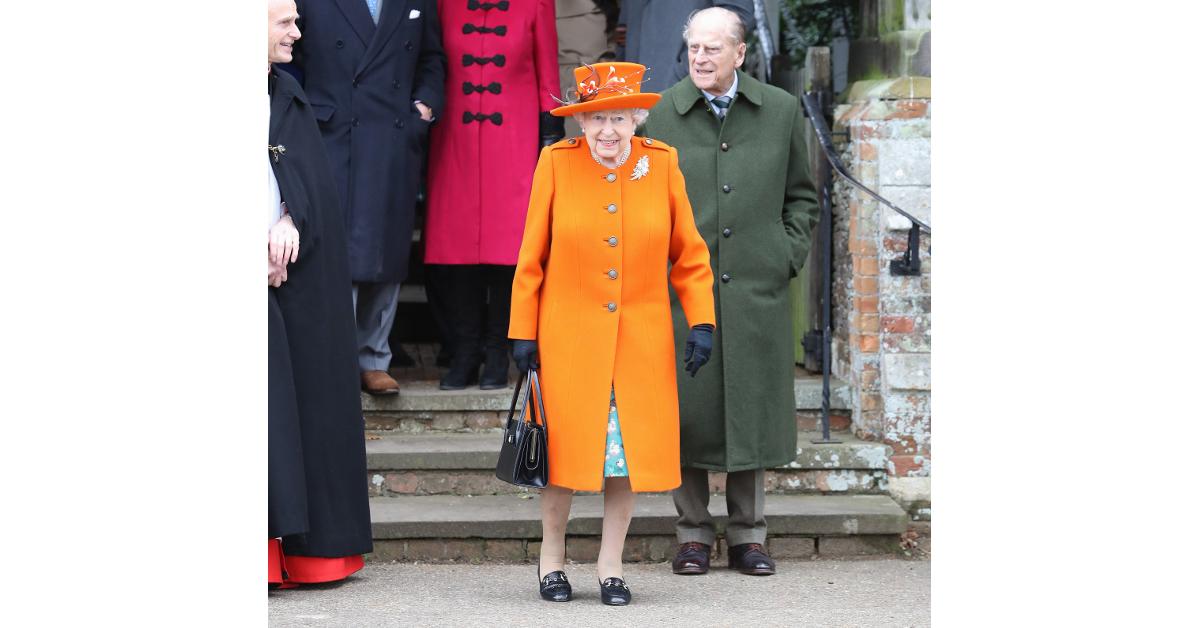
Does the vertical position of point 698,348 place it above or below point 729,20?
below

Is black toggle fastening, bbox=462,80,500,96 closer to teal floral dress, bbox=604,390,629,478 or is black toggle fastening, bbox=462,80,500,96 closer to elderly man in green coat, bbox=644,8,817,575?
elderly man in green coat, bbox=644,8,817,575

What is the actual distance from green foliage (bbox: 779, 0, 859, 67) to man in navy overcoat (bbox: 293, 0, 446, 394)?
2034 millimetres

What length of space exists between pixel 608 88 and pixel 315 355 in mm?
1224

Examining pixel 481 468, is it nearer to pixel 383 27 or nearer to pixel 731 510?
pixel 731 510

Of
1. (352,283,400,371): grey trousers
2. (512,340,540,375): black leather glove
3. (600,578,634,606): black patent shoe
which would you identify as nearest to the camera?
(512,340,540,375): black leather glove

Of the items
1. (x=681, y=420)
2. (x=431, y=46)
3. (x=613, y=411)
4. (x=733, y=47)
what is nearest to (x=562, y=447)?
(x=613, y=411)

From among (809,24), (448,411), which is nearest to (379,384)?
(448,411)

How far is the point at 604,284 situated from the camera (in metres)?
5.19

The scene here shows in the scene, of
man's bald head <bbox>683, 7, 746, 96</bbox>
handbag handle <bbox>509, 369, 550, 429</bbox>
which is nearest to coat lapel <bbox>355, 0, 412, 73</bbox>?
man's bald head <bbox>683, 7, 746, 96</bbox>

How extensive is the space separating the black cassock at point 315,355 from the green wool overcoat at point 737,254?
41.6 inches

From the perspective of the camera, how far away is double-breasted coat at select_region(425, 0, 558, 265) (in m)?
7.16

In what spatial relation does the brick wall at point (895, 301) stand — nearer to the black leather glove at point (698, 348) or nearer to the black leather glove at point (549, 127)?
the black leather glove at point (549, 127)

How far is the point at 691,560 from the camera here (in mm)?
5773

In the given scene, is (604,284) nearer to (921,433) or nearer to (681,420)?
(681,420)
